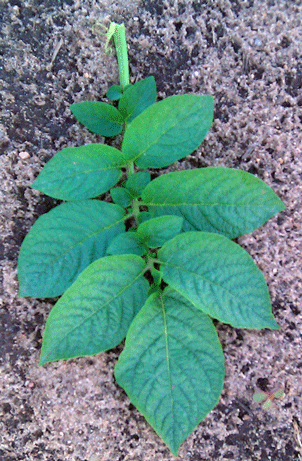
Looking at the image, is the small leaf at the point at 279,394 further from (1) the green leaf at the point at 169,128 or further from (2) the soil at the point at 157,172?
(1) the green leaf at the point at 169,128

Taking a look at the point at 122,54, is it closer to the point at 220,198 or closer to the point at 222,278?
the point at 220,198

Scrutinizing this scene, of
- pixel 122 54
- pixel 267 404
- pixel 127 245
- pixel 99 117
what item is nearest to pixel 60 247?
pixel 127 245

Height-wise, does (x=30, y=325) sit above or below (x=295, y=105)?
below

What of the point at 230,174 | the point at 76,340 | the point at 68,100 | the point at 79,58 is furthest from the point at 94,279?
the point at 79,58

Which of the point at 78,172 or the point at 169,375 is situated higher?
the point at 78,172

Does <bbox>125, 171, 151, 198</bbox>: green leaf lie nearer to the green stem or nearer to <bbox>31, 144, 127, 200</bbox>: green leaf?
<bbox>31, 144, 127, 200</bbox>: green leaf

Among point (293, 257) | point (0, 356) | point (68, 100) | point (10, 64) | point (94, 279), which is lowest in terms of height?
point (0, 356)

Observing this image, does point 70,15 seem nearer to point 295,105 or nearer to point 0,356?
point 295,105

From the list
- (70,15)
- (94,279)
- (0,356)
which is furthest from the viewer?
(70,15)
